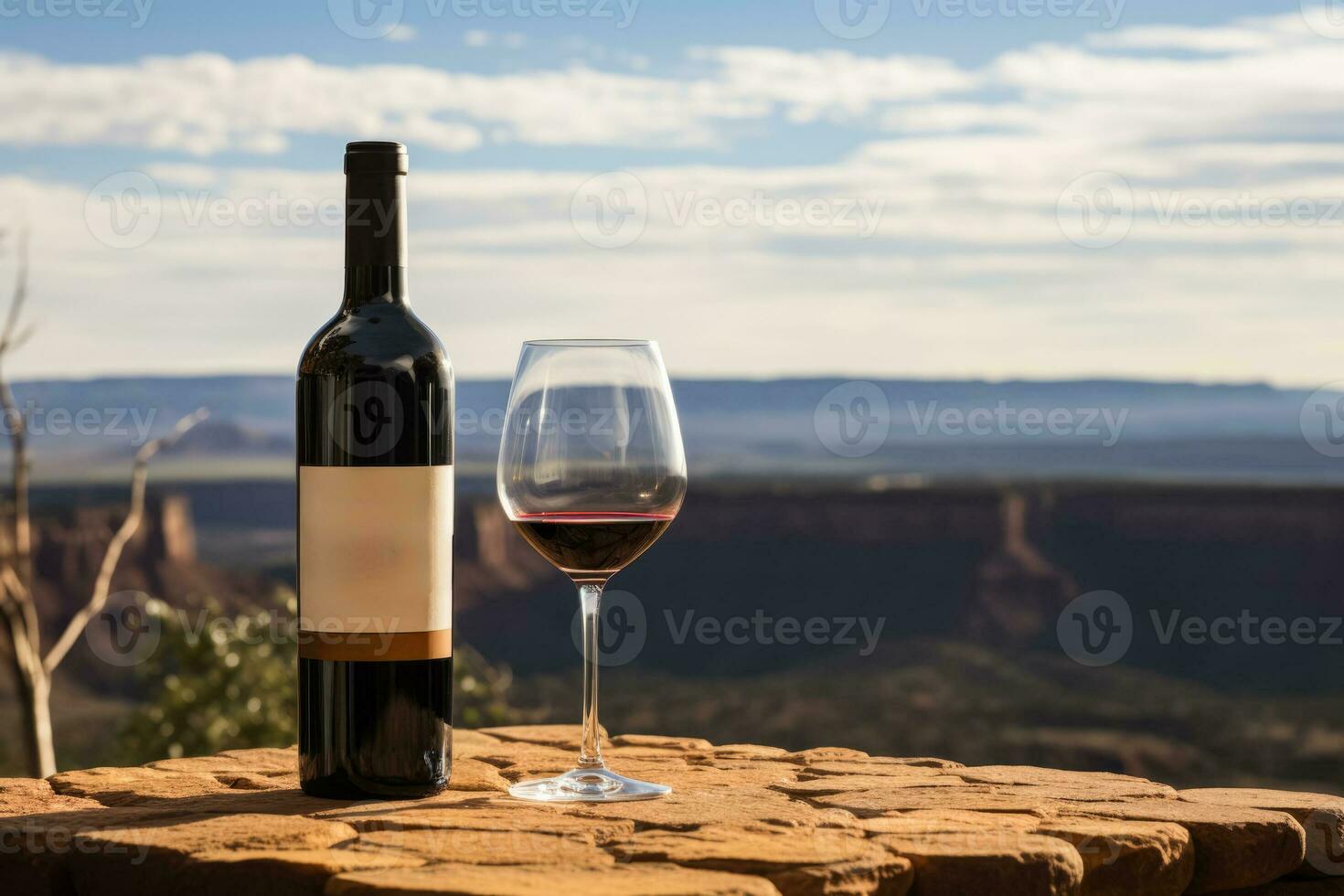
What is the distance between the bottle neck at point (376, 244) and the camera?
2186mm

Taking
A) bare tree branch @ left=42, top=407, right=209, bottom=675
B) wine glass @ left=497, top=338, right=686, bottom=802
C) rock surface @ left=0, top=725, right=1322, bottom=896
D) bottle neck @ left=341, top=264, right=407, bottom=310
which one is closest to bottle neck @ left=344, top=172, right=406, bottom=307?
bottle neck @ left=341, top=264, right=407, bottom=310

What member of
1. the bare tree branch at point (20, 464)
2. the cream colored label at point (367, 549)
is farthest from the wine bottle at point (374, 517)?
the bare tree branch at point (20, 464)

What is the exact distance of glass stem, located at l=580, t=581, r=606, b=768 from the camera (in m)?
2.23

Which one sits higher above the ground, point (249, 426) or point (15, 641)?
point (249, 426)

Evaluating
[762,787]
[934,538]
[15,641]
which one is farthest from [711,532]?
[762,787]

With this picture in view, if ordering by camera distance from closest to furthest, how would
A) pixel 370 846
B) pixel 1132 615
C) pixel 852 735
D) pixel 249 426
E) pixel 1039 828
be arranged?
1. pixel 370 846
2. pixel 1039 828
3. pixel 852 735
4. pixel 1132 615
5. pixel 249 426

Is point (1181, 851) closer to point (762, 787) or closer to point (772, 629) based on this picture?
point (762, 787)

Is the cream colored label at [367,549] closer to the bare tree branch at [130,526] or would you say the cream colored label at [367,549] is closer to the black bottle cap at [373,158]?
the black bottle cap at [373,158]

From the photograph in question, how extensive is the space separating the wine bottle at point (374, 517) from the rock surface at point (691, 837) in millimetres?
111

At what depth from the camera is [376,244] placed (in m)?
2.20

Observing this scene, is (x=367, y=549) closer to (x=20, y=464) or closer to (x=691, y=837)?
(x=691, y=837)

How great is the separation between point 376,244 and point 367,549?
17.8 inches

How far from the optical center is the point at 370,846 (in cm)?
189

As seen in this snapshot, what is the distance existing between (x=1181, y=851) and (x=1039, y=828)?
0.21 m
